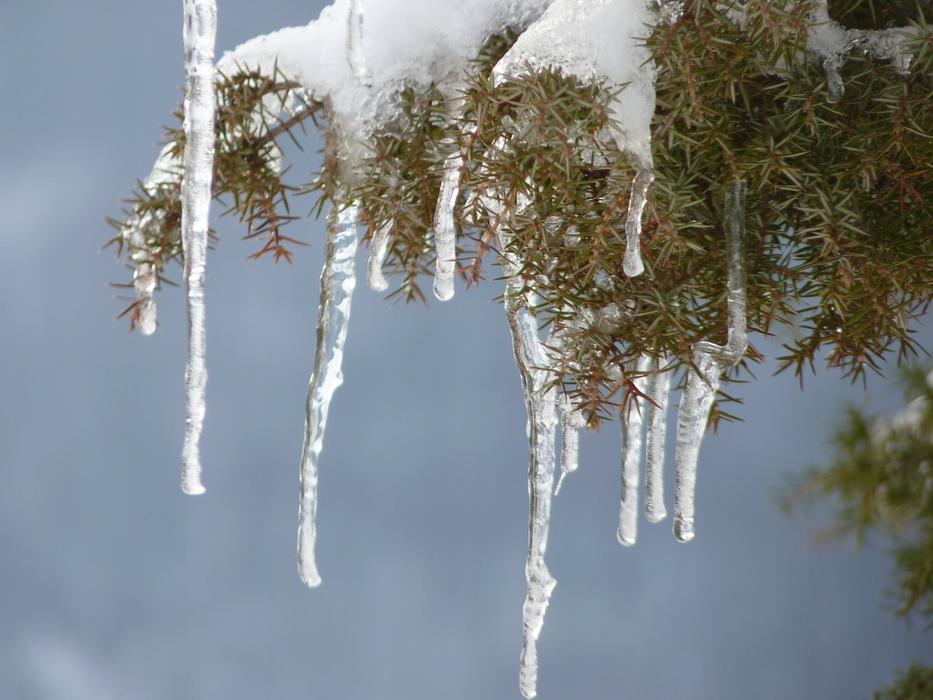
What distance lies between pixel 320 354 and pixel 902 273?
1.06ft

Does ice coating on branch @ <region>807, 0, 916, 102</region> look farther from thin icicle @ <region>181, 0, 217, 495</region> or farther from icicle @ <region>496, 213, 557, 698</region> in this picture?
thin icicle @ <region>181, 0, 217, 495</region>

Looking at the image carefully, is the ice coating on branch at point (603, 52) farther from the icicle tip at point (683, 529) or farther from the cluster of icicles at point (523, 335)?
the icicle tip at point (683, 529)

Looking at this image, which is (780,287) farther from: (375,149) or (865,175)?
(375,149)

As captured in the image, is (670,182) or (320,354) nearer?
(670,182)

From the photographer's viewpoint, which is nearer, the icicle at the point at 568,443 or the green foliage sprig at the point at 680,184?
the green foliage sprig at the point at 680,184

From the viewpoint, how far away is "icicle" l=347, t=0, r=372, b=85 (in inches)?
20.2

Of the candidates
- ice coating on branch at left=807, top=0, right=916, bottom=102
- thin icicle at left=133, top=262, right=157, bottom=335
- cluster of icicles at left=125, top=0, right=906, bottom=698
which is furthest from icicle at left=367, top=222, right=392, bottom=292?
ice coating on branch at left=807, top=0, right=916, bottom=102

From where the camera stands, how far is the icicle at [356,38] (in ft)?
1.69

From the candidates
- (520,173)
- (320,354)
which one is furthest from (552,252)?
(320,354)

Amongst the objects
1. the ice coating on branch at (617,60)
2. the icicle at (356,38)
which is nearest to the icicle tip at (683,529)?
the ice coating on branch at (617,60)

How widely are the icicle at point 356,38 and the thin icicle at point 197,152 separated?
0.07 meters

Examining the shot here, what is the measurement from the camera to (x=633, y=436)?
651 millimetres

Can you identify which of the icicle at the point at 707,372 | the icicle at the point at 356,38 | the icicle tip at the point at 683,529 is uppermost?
the icicle at the point at 356,38

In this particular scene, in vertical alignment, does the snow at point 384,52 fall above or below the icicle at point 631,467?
above
